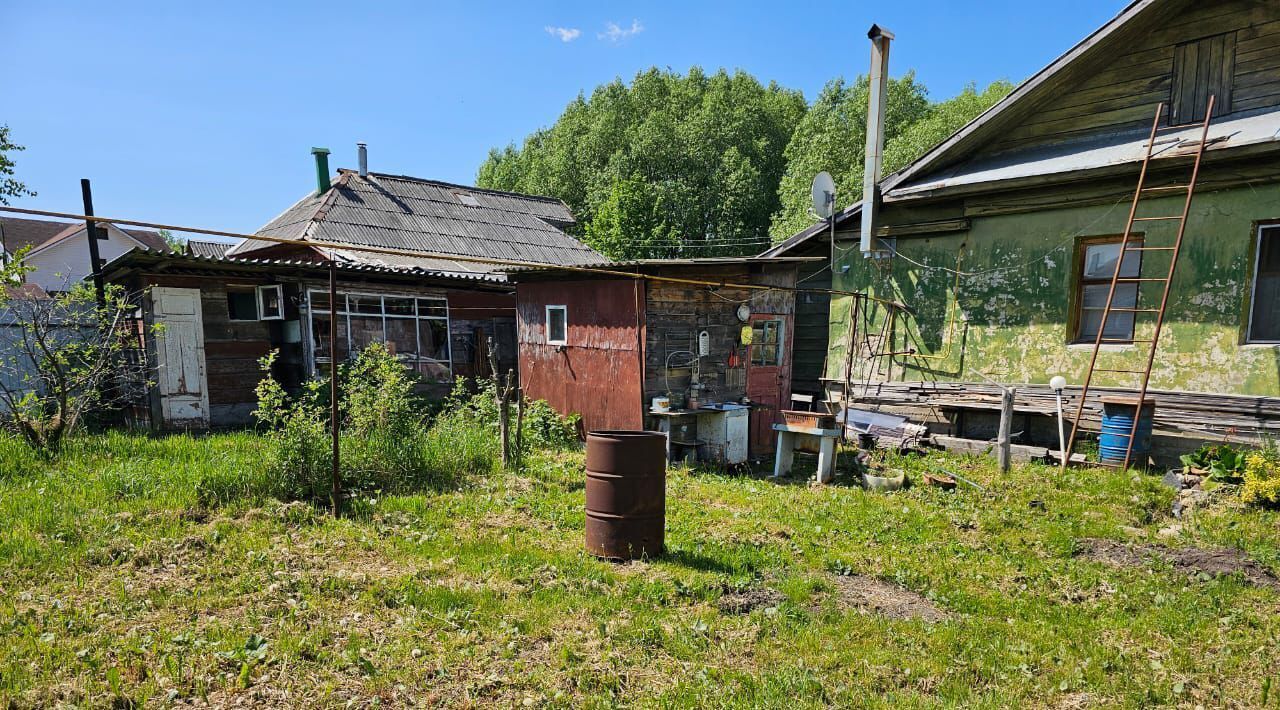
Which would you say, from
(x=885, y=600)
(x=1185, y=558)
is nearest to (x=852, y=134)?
(x=1185, y=558)

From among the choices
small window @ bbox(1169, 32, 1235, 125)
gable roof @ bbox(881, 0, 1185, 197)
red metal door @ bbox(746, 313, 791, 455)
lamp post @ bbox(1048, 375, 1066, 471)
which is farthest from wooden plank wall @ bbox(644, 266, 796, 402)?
small window @ bbox(1169, 32, 1235, 125)

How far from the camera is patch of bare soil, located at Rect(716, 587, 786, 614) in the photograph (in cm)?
481

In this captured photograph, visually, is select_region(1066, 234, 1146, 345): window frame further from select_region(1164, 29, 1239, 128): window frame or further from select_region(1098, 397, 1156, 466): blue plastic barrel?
select_region(1164, 29, 1239, 128): window frame

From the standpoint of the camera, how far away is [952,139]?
1008 cm

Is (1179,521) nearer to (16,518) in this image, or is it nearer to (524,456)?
(524,456)

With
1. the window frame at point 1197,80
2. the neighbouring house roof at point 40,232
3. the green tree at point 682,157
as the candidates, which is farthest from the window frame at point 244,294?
the neighbouring house roof at point 40,232

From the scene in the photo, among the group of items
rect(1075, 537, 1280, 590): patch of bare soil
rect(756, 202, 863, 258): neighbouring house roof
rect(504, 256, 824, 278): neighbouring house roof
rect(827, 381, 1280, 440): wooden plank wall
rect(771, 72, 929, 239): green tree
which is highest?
rect(771, 72, 929, 239): green tree

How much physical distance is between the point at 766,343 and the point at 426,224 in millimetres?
11308

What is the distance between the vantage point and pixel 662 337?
9.62 metres

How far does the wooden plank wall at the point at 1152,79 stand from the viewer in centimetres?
813

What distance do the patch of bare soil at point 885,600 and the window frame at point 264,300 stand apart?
11.3 m

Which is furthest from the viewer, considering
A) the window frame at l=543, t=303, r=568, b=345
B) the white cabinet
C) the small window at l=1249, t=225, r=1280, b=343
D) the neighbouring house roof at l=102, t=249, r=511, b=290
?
the window frame at l=543, t=303, r=568, b=345

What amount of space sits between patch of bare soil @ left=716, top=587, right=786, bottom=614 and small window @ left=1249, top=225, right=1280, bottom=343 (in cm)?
708

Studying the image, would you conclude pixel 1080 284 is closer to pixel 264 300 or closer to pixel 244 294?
pixel 264 300
